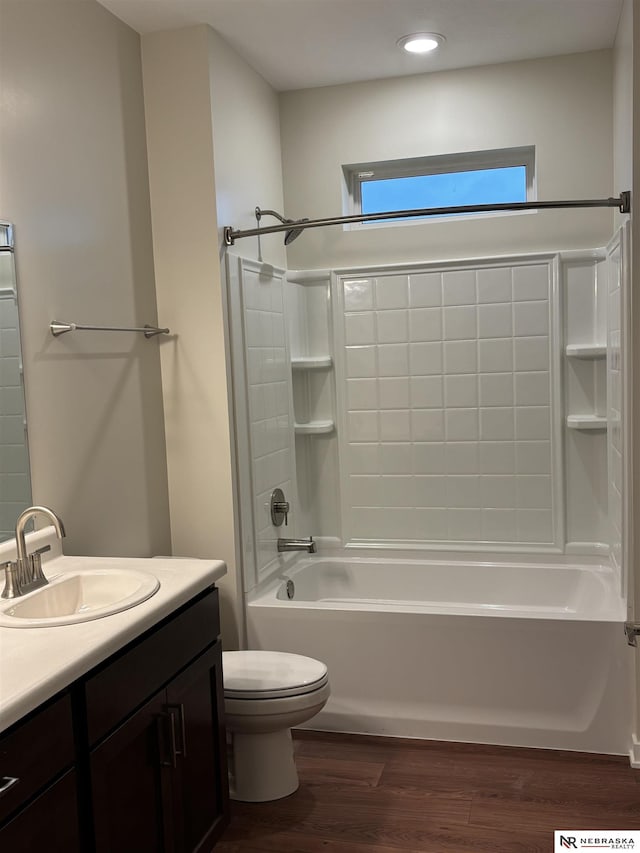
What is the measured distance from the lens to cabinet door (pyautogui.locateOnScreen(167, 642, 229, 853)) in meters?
2.10

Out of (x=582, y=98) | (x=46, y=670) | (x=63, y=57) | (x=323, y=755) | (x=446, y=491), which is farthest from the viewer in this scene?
(x=446, y=491)

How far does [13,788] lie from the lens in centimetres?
144

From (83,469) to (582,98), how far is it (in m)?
2.57

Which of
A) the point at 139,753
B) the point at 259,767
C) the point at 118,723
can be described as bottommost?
the point at 259,767

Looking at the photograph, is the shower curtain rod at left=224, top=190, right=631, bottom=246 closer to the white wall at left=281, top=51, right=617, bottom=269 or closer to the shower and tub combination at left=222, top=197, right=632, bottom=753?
the shower and tub combination at left=222, top=197, right=632, bottom=753

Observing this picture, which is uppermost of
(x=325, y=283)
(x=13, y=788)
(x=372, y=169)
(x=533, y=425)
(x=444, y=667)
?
(x=372, y=169)

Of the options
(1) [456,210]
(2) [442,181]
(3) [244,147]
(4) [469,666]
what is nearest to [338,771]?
(4) [469,666]

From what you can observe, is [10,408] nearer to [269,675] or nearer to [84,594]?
[84,594]

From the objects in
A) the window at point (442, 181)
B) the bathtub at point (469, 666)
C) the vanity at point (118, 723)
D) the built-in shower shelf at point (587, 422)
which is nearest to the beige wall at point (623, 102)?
the window at point (442, 181)

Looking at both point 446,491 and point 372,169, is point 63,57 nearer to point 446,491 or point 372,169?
point 372,169

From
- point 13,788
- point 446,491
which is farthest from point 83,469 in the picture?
point 446,491

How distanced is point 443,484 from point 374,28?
6.41ft

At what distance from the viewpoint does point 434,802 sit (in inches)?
102

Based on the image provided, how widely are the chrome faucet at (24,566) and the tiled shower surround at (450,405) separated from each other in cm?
194
